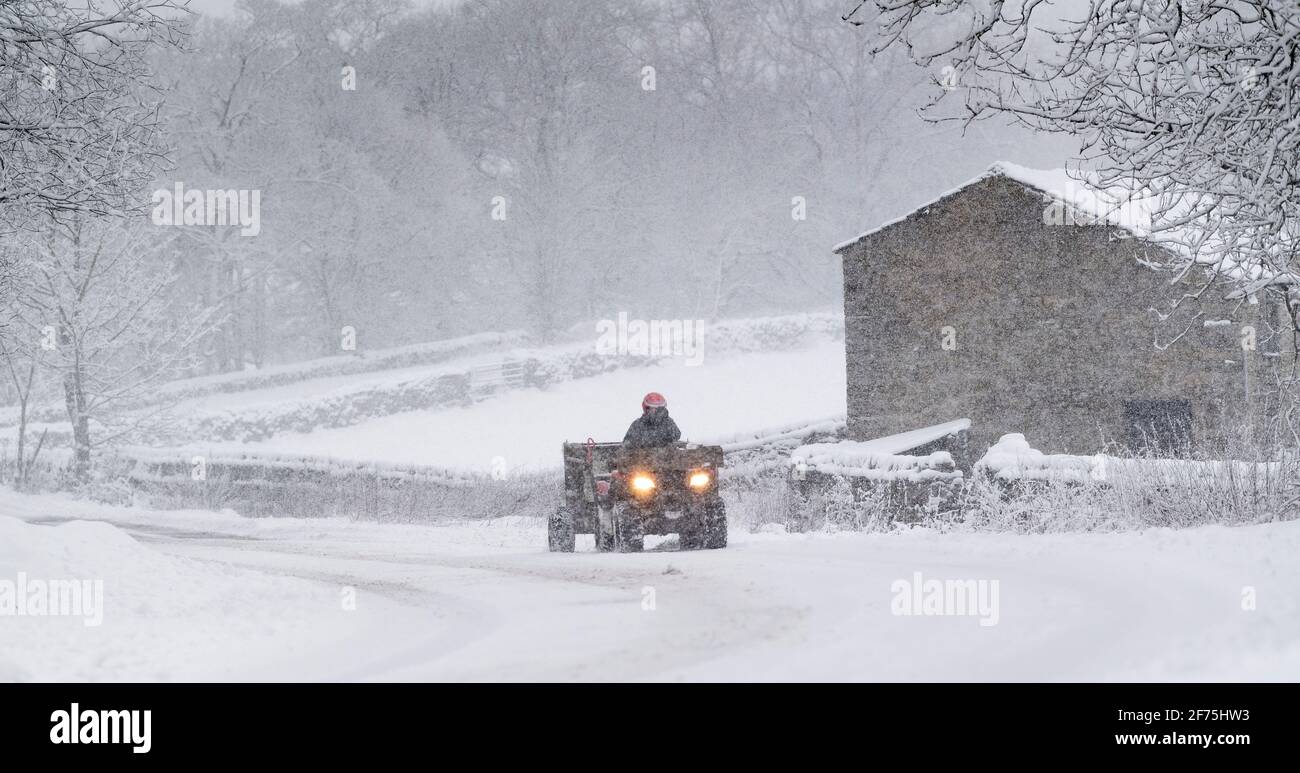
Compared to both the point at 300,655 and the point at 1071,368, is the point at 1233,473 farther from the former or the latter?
the point at 1071,368

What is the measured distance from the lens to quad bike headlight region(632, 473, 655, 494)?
14844 mm

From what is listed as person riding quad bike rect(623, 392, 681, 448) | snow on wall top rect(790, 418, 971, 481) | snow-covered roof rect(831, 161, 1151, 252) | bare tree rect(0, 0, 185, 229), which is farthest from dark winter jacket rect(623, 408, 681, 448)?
snow-covered roof rect(831, 161, 1151, 252)

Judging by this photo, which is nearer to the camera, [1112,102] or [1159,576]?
[1159,576]

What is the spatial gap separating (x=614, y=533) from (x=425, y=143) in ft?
142

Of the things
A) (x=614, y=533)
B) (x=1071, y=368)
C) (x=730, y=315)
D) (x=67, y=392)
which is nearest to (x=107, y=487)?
(x=67, y=392)

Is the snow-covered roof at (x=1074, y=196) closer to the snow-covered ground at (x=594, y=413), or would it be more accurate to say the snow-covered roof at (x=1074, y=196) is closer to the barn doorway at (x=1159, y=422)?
the barn doorway at (x=1159, y=422)

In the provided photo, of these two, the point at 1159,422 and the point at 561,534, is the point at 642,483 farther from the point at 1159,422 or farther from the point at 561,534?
the point at 1159,422

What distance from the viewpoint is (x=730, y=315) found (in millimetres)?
61438

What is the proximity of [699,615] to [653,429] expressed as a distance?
7.13 metres

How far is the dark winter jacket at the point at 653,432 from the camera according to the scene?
15424mm

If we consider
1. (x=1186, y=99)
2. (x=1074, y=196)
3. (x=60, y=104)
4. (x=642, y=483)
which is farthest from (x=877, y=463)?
(x=60, y=104)

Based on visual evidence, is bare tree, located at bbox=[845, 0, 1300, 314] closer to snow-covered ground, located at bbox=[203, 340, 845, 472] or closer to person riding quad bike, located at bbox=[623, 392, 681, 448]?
person riding quad bike, located at bbox=[623, 392, 681, 448]

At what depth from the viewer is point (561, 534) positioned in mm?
16062

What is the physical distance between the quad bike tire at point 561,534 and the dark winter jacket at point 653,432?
1353mm
